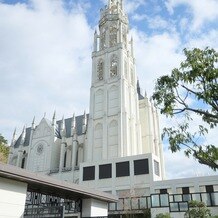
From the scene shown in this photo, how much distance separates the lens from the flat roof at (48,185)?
403 inches

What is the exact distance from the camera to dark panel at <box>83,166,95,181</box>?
49344 millimetres

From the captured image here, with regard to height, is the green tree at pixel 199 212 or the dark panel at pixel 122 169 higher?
the dark panel at pixel 122 169

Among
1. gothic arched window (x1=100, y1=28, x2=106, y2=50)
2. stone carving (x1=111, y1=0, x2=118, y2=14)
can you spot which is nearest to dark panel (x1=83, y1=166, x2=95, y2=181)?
gothic arched window (x1=100, y1=28, x2=106, y2=50)

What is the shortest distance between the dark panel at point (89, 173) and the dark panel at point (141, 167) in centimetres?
783

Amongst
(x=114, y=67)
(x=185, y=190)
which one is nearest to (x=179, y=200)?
(x=185, y=190)

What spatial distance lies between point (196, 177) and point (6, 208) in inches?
1374

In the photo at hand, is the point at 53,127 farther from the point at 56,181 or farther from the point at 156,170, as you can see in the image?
the point at 56,181

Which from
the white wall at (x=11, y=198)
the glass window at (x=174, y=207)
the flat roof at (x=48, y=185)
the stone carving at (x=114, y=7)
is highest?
the stone carving at (x=114, y=7)

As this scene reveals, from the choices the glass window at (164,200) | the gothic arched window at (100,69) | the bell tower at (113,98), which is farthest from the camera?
the gothic arched window at (100,69)

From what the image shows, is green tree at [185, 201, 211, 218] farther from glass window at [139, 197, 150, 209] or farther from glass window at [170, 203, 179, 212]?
glass window at [139, 197, 150, 209]

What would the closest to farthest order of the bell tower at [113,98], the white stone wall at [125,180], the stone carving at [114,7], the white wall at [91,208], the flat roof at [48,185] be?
the flat roof at [48,185] → the white wall at [91,208] → the white stone wall at [125,180] → the bell tower at [113,98] → the stone carving at [114,7]

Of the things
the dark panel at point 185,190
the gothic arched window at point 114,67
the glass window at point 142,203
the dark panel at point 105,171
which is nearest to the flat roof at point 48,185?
the glass window at point 142,203

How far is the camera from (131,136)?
188ft

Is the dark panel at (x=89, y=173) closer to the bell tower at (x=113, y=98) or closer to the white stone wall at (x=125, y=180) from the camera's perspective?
the white stone wall at (x=125, y=180)
